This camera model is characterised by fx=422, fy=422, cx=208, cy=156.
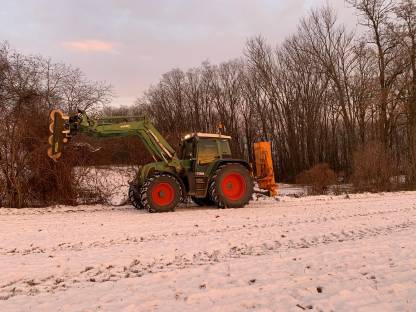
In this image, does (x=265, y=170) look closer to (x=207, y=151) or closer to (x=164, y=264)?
(x=207, y=151)

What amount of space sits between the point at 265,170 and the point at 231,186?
2150mm

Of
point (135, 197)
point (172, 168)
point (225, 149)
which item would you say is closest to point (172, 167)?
point (172, 168)

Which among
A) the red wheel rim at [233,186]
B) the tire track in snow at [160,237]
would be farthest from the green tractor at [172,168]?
the tire track in snow at [160,237]

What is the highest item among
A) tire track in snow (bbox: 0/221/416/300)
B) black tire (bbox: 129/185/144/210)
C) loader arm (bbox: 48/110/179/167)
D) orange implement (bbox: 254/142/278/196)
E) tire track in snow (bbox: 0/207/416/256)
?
loader arm (bbox: 48/110/179/167)

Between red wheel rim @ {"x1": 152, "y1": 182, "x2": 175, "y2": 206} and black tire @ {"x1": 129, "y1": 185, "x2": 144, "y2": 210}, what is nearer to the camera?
red wheel rim @ {"x1": 152, "y1": 182, "x2": 175, "y2": 206}

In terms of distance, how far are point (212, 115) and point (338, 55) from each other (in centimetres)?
2114

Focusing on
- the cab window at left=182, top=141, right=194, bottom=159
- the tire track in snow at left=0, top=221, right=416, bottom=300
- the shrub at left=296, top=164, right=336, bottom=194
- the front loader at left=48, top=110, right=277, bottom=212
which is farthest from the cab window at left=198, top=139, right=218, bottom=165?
the shrub at left=296, top=164, right=336, bottom=194

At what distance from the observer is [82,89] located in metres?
26.4

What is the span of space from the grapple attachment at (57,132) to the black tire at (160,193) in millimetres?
2889

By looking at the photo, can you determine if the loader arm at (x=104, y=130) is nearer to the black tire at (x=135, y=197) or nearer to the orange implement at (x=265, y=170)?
the black tire at (x=135, y=197)

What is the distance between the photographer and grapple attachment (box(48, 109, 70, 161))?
1306 centimetres

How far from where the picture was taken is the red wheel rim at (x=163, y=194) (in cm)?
1323

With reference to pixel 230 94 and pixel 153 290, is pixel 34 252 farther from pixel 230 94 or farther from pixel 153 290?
pixel 230 94

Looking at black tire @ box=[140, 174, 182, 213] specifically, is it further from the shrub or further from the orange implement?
the shrub
